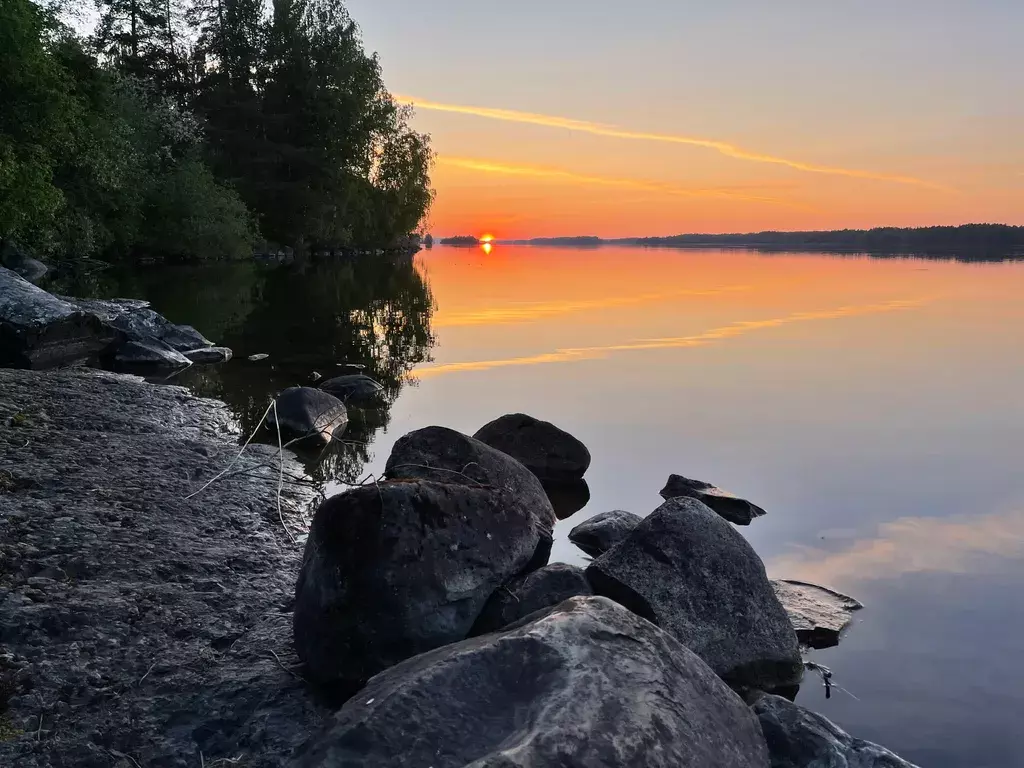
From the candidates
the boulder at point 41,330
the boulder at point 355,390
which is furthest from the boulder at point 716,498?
the boulder at point 41,330

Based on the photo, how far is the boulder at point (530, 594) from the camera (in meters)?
4.83

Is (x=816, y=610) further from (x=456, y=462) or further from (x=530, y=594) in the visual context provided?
(x=456, y=462)

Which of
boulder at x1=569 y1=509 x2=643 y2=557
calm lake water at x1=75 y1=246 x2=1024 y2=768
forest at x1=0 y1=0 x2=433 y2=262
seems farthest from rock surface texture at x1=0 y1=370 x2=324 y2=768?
forest at x1=0 y1=0 x2=433 y2=262

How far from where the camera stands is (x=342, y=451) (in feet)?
34.0

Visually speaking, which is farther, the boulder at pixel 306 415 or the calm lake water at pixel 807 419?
the boulder at pixel 306 415

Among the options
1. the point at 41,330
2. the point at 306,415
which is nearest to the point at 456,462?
the point at 306,415

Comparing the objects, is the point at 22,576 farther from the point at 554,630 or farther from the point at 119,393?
the point at 119,393

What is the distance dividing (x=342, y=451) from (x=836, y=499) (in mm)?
6598

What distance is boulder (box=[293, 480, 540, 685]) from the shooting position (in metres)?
4.45

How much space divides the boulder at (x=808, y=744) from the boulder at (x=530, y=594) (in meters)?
1.34

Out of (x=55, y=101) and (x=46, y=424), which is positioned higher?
(x=55, y=101)

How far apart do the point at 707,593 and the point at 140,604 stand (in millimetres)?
3954

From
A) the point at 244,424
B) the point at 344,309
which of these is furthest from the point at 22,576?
the point at 344,309

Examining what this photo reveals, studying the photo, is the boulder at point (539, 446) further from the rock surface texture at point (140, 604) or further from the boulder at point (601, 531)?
the rock surface texture at point (140, 604)
